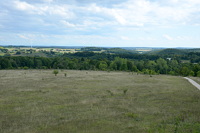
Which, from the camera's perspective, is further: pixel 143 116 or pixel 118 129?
pixel 143 116

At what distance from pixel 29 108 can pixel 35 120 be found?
4.51 metres

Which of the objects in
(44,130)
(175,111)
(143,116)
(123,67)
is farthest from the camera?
(123,67)

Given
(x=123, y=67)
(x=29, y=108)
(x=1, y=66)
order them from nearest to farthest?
(x=29, y=108) → (x=1, y=66) → (x=123, y=67)

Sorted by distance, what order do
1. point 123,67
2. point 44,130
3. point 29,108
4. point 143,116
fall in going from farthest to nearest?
point 123,67
point 29,108
point 143,116
point 44,130

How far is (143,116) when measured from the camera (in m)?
15.7

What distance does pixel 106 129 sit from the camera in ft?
40.7

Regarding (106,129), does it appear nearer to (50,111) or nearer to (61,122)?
(61,122)

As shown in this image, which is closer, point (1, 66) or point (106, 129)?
point (106, 129)

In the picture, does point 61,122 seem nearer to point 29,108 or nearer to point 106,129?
point 106,129

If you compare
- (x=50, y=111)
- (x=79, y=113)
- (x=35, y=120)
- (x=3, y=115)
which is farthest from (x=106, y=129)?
(x=3, y=115)

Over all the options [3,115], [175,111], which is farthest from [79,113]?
[175,111]

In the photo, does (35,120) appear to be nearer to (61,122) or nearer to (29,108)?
(61,122)

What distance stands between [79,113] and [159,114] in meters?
7.15

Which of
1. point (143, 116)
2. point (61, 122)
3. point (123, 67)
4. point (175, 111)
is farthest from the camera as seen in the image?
point (123, 67)
